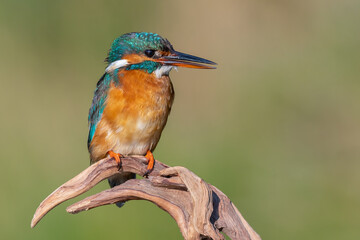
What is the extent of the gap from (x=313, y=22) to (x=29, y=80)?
203cm

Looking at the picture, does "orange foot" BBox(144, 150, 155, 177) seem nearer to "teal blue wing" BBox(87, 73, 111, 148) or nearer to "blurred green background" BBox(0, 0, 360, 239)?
"teal blue wing" BBox(87, 73, 111, 148)

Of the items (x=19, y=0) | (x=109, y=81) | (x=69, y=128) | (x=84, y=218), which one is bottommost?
(x=84, y=218)

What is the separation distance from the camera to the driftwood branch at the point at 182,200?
2.29m

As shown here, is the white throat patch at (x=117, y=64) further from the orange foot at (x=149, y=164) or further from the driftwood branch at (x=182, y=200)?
the driftwood branch at (x=182, y=200)

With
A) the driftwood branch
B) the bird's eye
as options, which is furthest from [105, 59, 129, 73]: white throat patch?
the driftwood branch

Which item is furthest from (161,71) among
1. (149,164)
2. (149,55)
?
(149,164)

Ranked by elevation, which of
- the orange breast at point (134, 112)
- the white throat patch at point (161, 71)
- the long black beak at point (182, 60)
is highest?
the long black beak at point (182, 60)

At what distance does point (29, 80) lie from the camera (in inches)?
173

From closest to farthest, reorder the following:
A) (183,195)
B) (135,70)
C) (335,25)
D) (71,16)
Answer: (183,195) → (135,70) → (71,16) → (335,25)

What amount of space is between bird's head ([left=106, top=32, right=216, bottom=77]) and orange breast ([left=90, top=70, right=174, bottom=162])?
0.04 metres

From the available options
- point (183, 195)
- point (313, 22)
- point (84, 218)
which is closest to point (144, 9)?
point (313, 22)

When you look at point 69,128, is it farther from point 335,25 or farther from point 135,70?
point 335,25

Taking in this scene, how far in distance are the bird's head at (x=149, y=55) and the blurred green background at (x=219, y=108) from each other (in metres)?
1.07

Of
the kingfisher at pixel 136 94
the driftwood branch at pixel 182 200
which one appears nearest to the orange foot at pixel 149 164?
the kingfisher at pixel 136 94
